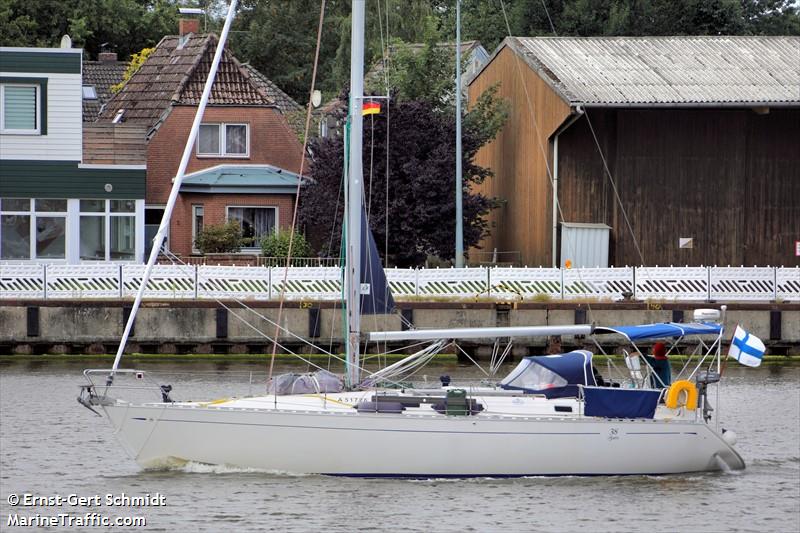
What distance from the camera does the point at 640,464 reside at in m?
24.0

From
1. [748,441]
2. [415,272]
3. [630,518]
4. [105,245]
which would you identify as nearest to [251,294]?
[415,272]

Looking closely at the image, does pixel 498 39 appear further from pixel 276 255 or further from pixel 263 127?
pixel 276 255

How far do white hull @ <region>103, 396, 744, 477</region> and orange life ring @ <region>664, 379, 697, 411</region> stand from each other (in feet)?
3.03

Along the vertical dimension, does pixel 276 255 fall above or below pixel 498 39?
below

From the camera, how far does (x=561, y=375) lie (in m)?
24.8

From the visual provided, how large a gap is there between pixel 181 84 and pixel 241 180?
4.61m

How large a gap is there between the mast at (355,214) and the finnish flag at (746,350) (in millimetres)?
6219

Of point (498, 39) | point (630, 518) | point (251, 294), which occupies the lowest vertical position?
point (630, 518)

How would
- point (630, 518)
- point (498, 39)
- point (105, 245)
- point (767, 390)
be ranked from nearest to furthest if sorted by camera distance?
point (630, 518), point (767, 390), point (105, 245), point (498, 39)

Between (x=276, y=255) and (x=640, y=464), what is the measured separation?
23914 millimetres

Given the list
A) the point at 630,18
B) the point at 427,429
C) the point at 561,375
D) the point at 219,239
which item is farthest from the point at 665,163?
the point at 427,429

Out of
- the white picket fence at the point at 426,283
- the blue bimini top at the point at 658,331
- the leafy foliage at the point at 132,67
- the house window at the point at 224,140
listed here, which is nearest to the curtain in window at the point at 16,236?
the white picket fence at the point at 426,283

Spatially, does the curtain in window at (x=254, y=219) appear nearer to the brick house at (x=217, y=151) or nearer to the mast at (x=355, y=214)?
the brick house at (x=217, y=151)

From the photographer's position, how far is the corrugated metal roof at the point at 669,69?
46.7 meters
